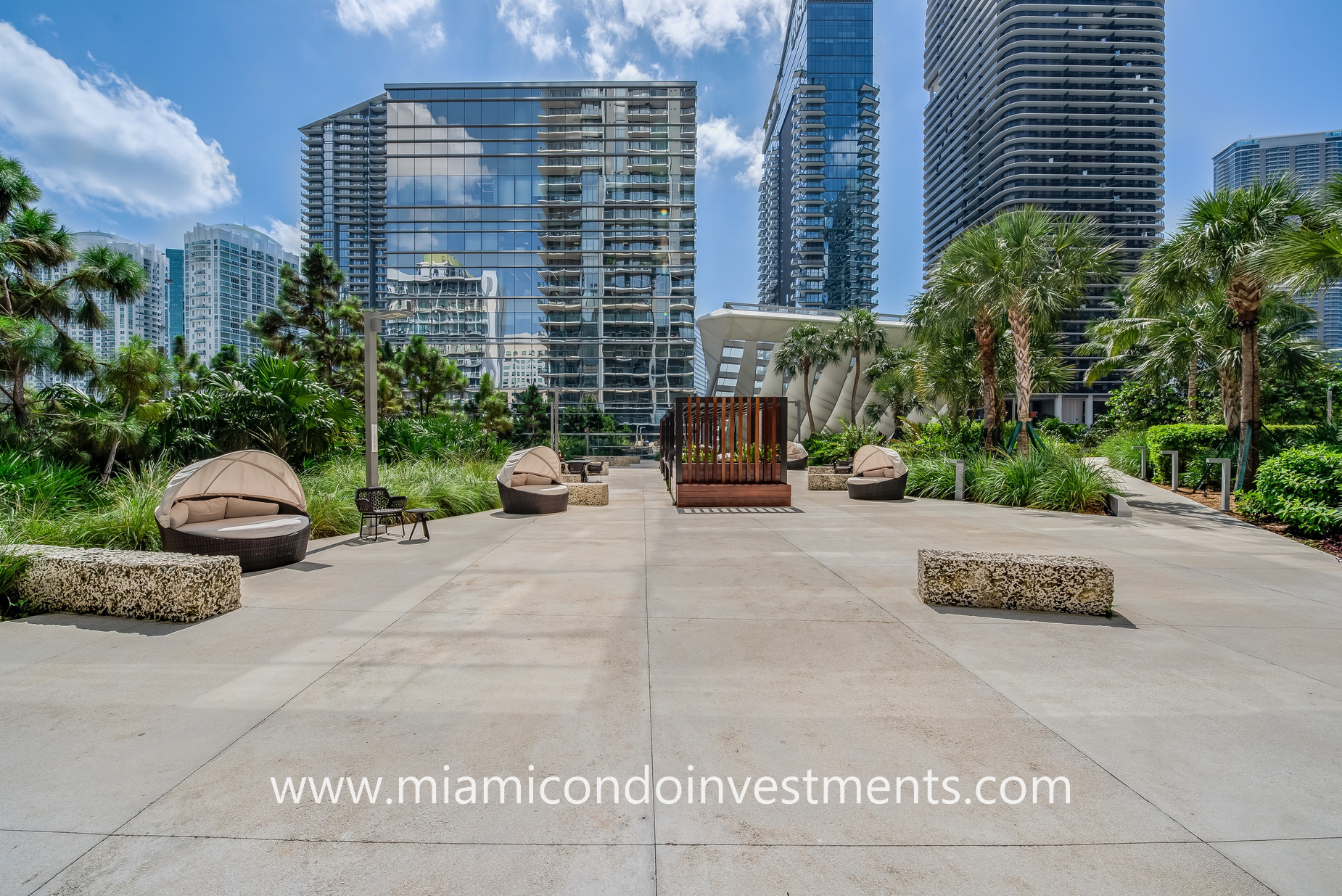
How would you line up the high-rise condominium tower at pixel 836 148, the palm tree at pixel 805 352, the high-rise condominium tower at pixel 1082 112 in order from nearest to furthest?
the palm tree at pixel 805 352 < the high-rise condominium tower at pixel 1082 112 < the high-rise condominium tower at pixel 836 148

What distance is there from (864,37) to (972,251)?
128936 millimetres

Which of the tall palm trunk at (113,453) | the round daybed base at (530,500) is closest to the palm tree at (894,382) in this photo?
the round daybed base at (530,500)

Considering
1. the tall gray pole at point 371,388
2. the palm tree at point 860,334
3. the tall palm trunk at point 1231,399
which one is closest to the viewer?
the tall gray pole at point 371,388

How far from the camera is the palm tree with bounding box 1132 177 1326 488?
11188 millimetres

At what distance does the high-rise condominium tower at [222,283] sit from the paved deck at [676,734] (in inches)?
3265

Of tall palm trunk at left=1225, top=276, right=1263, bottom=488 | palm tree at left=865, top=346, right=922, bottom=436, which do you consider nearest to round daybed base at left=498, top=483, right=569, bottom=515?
tall palm trunk at left=1225, top=276, right=1263, bottom=488

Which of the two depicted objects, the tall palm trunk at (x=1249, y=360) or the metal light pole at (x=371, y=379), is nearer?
the metal light pole at (x=371, y=379)

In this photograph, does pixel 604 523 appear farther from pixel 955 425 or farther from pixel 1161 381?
pixel 1161 381

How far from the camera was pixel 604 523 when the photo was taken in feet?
35.8

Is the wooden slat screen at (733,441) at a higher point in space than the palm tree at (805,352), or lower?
lower

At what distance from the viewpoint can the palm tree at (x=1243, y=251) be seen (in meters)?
11.2

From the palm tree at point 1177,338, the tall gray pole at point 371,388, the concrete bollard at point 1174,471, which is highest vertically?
the palm tree at point 1177,338

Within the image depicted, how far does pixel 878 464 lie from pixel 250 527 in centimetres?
1315

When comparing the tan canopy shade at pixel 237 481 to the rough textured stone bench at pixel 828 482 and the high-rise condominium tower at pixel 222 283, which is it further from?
the high-rise condominium tower at pixel 222 283
